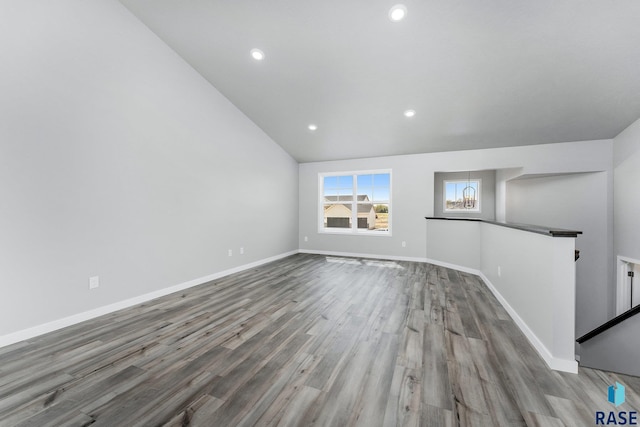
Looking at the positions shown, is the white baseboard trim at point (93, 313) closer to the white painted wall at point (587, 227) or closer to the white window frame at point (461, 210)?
the white window frame at point (461, 210)

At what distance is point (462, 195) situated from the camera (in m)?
6.72

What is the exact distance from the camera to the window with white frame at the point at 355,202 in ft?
19.4

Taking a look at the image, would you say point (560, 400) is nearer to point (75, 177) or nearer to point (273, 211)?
point (75, 177)

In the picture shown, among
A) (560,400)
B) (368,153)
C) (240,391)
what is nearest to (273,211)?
(368,153)

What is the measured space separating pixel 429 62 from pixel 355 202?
11.5 feet

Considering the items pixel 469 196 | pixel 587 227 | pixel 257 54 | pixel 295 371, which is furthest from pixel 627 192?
pixel 257 54

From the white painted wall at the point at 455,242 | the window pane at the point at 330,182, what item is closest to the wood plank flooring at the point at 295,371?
the white painted wall at the point at 455,242

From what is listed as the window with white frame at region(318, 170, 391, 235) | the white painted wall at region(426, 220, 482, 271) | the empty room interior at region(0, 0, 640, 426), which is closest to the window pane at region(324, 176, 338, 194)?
the window with white frame at region(318, 170, 391, 235)

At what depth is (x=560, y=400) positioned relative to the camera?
1507mm

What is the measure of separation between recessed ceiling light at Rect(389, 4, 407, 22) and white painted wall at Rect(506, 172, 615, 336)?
4.29 metres

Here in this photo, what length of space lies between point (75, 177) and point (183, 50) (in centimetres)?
221

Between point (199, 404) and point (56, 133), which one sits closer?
point (199, 404)

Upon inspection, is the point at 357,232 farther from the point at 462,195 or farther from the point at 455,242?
the point at 462,195

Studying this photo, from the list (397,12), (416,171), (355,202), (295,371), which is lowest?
(295,371)
